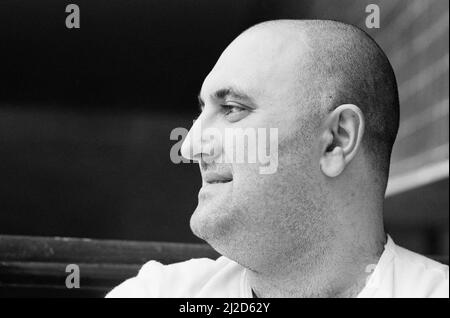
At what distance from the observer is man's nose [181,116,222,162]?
1247 millimetres

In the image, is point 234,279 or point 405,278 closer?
point 405,278

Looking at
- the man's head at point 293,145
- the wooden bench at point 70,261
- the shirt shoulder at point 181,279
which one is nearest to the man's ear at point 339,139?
the man's head at point 293,145

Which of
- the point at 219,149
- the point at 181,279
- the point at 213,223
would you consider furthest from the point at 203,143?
the point at 181,279

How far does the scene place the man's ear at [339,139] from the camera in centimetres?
123

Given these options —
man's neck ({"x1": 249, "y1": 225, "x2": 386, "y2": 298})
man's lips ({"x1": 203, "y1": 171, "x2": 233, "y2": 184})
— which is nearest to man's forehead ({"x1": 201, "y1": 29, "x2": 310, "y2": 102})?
man's lips ({"x1": 203, "y1": 171, "x2": 233, "y2": 184})

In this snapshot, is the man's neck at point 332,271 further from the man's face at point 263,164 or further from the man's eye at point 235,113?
the man's eye at point 235,113

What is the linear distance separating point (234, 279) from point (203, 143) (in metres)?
0.25

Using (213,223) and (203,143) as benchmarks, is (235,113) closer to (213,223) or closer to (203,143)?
(203,143)

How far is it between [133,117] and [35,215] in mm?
264

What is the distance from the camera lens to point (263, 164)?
1236mm

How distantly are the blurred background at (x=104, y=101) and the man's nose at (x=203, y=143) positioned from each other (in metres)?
0.15

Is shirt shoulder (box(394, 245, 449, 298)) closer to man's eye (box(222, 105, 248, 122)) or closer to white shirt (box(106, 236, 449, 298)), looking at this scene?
white shirt (box(106, 236, 449, 298))
